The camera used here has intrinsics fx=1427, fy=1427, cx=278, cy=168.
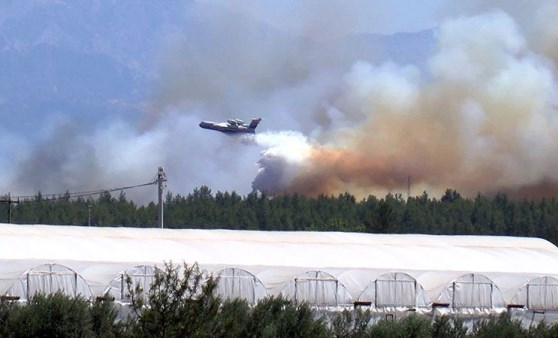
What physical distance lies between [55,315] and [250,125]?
76.1 m

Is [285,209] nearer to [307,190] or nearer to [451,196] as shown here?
[307,190]

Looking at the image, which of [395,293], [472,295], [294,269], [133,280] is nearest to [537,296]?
[472,295]

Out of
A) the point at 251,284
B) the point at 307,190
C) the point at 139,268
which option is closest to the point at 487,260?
the point at 251,284

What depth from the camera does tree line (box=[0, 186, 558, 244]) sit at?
108312 mm

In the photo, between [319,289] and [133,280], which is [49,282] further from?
[319,289]

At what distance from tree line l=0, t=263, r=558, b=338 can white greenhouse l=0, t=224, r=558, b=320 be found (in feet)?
22.9

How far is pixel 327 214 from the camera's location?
112m

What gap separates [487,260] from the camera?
55.8m

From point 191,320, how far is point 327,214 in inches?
3134

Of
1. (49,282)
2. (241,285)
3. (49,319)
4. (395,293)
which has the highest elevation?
(49,282)

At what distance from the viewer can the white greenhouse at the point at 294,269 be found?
157 ft

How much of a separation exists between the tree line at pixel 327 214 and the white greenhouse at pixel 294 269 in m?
47.8

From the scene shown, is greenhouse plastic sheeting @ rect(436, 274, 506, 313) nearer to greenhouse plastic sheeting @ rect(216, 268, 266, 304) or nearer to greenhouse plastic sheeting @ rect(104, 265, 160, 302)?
greenhouse plastic sheeting @ rect(216, 268, 266, 304)

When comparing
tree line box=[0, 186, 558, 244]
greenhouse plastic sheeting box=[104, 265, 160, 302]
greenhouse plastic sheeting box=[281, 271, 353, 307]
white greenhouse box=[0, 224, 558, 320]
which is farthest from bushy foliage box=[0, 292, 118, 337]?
tree line box=[0, 186, 558, 244]
